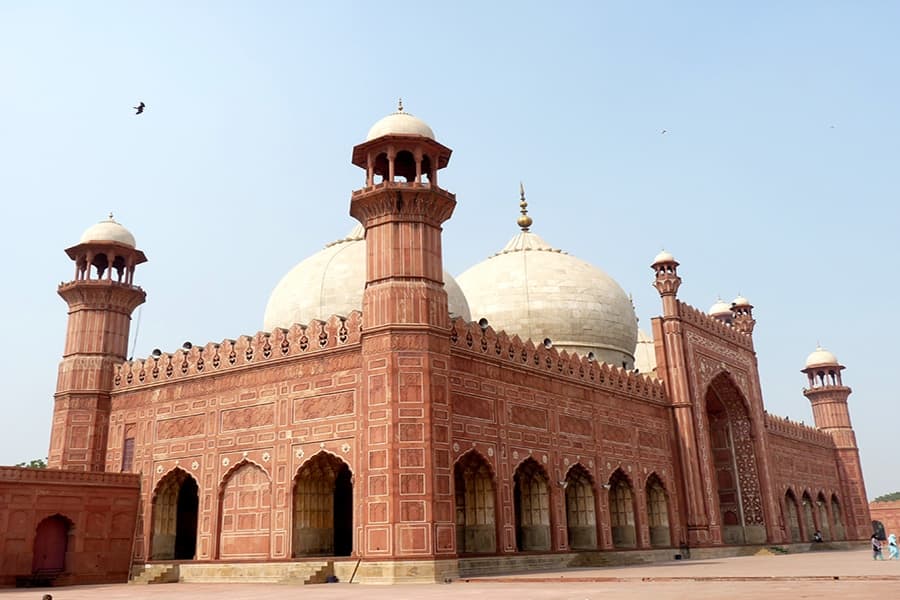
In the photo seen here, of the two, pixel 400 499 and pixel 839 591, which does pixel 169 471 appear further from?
pixel 839 591

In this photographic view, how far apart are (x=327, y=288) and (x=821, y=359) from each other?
27.6m

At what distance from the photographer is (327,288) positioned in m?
21.1

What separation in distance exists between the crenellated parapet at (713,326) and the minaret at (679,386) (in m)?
0.59

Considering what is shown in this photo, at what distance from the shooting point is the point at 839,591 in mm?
9320

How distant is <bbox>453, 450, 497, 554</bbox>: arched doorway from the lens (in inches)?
675

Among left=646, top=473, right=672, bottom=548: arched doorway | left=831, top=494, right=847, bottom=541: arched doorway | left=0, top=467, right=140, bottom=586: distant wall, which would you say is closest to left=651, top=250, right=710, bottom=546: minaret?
left=646, top=473, right=672, bottom=548: arched doorway

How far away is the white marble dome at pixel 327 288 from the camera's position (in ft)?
68.3

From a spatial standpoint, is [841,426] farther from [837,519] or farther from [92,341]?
[92,341]

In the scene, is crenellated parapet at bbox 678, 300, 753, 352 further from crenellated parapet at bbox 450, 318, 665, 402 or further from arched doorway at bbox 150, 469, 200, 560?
arched doorway at bbox 150, 469, 200, 560

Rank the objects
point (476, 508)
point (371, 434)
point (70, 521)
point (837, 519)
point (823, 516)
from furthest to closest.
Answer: point (837, 519)
point (823, 516)
point (70, 521)
point (476, 508)
point (371, 434)

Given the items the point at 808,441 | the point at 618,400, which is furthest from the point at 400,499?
the point at 808,441

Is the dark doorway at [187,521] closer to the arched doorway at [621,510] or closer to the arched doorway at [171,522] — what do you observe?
the arched doorway at [171,522]

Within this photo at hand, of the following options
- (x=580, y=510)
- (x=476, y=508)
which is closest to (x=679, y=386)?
(x=580, y=510)

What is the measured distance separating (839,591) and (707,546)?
50.0 feet
